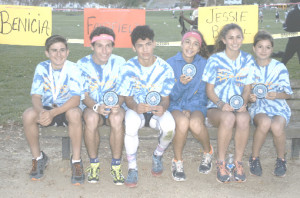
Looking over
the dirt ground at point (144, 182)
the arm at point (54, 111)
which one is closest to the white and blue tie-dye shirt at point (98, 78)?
the arm at point (54, 111)

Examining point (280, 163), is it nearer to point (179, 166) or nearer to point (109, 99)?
point (179, 166)

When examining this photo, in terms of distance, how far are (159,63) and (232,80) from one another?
800mm

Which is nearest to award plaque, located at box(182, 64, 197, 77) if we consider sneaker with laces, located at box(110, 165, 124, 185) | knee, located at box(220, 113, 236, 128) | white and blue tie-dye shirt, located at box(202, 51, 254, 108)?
white and blue tie-dye shirt, located at box(202, 51, 254, 108)

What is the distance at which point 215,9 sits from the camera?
5281mm

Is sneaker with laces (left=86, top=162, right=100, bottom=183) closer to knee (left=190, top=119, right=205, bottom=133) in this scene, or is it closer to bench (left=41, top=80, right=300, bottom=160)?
bench (left=41, top=80, right=300, bottom=160)

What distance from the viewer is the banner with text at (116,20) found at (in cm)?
520

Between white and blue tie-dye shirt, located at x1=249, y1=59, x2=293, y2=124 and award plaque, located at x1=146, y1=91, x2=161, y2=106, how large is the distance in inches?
43.5

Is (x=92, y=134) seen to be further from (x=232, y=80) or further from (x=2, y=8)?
(x=2, y=8)

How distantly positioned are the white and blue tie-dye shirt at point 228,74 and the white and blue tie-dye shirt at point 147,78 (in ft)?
1.32

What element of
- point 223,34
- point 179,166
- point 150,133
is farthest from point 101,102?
point 223,34

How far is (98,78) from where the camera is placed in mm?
4043

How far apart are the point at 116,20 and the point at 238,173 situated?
2661 millimetres

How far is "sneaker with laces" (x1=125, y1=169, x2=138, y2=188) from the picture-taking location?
3.74 meters

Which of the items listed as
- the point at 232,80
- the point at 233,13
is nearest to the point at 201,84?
the point at 232,80
